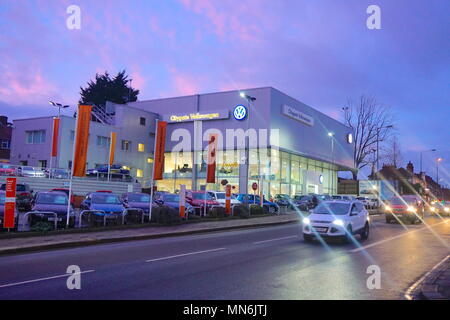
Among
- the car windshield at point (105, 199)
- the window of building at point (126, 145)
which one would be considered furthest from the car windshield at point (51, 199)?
the window of building at point (126, 145)

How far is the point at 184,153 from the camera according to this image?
5453cm

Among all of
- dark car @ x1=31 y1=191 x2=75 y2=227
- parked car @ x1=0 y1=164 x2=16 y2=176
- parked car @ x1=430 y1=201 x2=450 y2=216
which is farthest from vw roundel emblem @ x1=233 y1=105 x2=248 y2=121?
dark car @ x1=31 y1=191 x2=75 y2=227

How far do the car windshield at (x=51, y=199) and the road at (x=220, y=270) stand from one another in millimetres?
5360

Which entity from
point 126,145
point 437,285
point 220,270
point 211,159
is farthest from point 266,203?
Answer: point 437,285

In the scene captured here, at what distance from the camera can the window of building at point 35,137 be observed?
152 ft

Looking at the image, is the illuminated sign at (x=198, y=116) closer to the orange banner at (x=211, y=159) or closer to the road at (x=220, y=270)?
the orange banner at (x=211, y=159)

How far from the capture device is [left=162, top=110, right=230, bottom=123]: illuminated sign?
5028 cm
